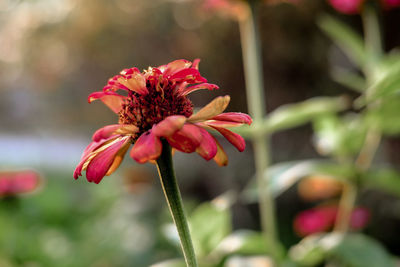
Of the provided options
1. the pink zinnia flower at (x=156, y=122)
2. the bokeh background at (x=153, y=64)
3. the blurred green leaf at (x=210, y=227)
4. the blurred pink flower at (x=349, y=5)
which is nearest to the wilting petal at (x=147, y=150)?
the pink zinnia flower at (x=156, y=122)

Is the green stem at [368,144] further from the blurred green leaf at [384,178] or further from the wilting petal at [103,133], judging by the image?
the wilting petal at [103,133]

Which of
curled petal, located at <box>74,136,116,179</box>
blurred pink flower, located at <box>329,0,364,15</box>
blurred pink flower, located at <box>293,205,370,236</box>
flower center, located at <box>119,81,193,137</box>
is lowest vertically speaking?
blurred pink flower, located at <box>293,205,370,236</box>

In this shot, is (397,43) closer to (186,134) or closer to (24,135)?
(186,134)

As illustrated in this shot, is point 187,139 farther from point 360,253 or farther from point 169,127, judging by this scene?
point 360,253

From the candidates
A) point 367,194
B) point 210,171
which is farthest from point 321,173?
point 210,171

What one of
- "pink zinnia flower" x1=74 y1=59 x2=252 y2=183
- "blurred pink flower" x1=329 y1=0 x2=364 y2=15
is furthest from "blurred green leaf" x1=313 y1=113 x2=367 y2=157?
"pink zinnia flower" x1=74 y1=59 x2=252 y2=183

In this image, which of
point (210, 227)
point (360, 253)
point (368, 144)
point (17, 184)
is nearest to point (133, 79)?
point (210, 227)

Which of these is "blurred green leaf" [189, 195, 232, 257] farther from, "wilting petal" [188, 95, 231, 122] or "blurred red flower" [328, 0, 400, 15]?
"blurred red flower" [328, 0, 400, 15]
